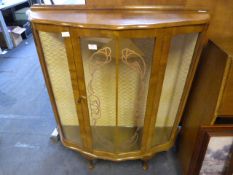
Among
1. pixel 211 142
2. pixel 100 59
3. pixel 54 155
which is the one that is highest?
pixel 100 59

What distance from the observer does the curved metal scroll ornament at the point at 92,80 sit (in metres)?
0.82

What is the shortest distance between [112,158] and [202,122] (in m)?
0.55

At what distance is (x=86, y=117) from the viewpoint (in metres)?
1.02

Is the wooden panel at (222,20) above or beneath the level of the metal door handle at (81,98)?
above

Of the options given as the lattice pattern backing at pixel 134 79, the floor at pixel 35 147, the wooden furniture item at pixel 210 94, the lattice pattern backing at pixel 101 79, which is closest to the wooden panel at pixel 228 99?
the wooden furniture item at pixel 210 94

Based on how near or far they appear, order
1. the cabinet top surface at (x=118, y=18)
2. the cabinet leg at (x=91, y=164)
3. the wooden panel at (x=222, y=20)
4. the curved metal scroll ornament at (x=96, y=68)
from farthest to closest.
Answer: the cabinet leg at (x=91, y=164)
the wooden panel at (x=222, y=20)
the curved metal scroll ornament at (x=96, y=68)
the cabinet top surface at (x=118, y=18)

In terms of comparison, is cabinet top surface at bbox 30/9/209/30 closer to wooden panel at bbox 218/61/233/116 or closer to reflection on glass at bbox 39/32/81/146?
reflection on glass at bbox 39/32/81/146

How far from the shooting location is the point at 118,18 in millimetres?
763

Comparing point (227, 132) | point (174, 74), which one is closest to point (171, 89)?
point (174, 74)

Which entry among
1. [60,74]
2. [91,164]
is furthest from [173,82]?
A: [91,164]

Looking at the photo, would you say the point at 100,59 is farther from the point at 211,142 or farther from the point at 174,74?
the point at 211,142

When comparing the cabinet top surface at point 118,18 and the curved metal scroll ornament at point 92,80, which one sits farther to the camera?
the curved metal scroll ornament at point 92,80

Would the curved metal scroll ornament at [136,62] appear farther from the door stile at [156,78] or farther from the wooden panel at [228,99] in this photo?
the wooden panel at [228,99]

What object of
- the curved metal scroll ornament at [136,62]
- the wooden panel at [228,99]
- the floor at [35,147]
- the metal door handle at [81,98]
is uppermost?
the curved metal scroll ornament at [136,62]
